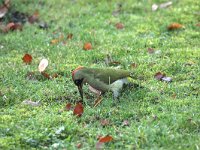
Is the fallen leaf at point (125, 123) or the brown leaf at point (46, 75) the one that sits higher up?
the brown leaf at point (46, 75)

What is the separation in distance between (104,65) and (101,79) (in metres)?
1.56

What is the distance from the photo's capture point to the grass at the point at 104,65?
5.23 meters

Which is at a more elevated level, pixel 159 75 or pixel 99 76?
pixel 99 76

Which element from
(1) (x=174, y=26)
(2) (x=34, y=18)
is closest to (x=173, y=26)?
(1) (x=174, y=26)

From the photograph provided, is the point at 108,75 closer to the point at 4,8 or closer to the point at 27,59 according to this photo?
the point at 27,59

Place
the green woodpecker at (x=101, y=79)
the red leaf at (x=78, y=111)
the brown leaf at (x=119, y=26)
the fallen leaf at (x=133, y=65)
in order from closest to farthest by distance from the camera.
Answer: the red leaf at (x=78, y=111)
the green woodpecker at (x=101, y=79)
the fallen leaf at (x=133, y=65)
the brown leaf at (x=119, y=26)

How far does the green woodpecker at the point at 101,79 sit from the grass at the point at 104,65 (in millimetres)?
170

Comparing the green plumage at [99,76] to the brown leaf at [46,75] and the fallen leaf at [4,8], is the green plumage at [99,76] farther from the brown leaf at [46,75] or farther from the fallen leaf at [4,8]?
the fallen leaf at [4,8]

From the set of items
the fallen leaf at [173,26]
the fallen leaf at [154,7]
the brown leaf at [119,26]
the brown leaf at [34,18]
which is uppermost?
the brown leaf at [34,18]

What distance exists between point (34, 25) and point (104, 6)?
159 cm

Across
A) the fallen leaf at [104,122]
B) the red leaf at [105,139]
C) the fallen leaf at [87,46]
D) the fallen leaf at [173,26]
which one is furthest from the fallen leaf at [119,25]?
the red leaf at [105,139]

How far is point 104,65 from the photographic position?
7781 millimetres

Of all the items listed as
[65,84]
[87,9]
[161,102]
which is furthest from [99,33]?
[161,102]

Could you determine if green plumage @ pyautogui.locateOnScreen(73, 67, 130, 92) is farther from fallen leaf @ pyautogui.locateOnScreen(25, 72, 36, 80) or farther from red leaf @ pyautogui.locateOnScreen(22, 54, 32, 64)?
red leaf @ pyautogui.locateOnScreen(22, 54, 32, 64)
